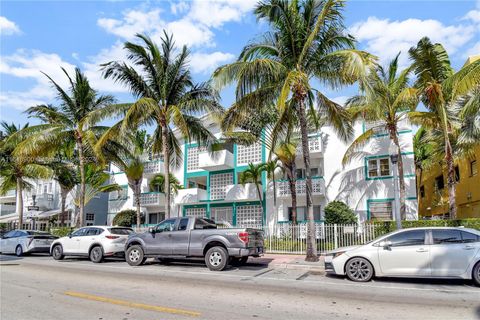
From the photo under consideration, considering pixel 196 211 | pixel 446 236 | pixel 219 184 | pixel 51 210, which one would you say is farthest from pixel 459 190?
pixel 51 210

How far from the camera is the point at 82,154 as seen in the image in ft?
75.9

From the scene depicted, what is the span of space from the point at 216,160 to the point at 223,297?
19.2 meters

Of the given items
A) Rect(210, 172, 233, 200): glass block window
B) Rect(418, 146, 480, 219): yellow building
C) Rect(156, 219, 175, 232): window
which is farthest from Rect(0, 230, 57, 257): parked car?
Rect(418, 146, 480, 219): yellow building

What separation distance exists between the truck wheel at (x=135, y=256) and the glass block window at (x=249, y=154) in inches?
540

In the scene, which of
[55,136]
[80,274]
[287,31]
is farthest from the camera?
[55,136]

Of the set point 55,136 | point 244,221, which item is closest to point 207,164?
point 244,221

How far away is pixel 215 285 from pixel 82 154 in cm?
1641

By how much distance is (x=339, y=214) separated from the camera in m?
21.1

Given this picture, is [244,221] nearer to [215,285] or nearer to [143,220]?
[143,220]

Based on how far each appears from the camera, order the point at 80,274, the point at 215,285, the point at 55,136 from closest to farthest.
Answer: the point at 215,285 < the point at 80,274 < the point at 55,136

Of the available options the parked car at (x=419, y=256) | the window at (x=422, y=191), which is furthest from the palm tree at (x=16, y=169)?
the window at (x=422, y=191)

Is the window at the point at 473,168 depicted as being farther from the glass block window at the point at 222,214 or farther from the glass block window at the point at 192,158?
the glass block window at the point at 192,158

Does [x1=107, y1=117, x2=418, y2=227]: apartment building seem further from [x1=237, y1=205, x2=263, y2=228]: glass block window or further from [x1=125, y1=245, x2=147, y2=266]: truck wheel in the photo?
[x1=125, y1=245, x2=147, y2=266]: truck wheel

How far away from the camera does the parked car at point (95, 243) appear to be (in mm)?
15656
